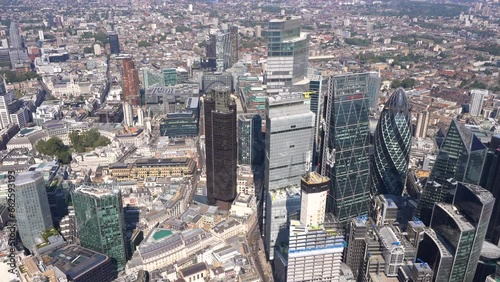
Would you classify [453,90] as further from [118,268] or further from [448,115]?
[118,268]

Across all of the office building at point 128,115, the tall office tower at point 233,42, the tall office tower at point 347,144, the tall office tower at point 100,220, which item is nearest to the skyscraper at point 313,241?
the tall office tower at point 347,144

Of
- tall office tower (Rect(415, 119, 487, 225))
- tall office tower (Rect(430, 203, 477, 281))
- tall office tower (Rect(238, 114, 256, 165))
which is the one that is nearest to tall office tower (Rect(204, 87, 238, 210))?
tall office tower (Rect(238, 114, 256, 165))

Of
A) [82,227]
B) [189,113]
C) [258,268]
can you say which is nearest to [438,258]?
[258,268]

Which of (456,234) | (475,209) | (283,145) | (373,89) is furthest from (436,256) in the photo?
(373,89)

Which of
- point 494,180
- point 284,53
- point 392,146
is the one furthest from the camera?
point 284,53

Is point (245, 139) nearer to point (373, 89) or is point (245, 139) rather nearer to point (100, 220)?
point (100, 220)
